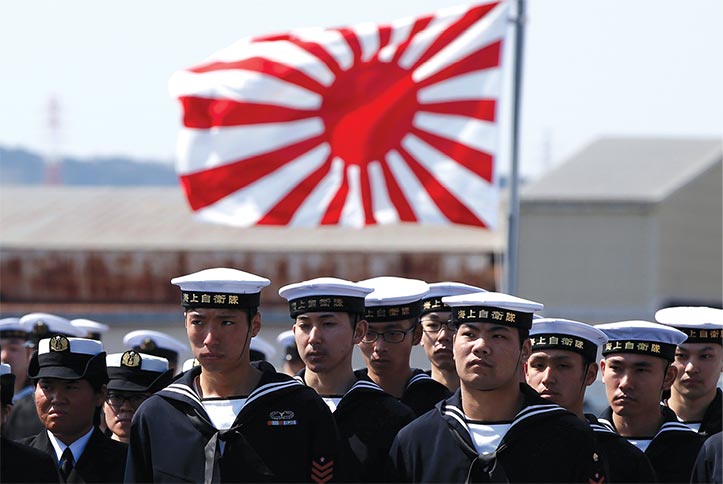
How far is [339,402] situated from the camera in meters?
6.89

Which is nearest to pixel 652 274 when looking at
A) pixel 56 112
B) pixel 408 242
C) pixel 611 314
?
pixel 611 314

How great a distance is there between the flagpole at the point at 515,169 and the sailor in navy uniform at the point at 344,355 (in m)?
4.61

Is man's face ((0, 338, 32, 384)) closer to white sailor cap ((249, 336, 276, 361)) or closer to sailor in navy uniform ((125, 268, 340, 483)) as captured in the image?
white sailor cap ((249, 336, 276, 361))

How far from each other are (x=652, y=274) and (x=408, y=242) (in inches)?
213

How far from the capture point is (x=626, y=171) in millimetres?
33156

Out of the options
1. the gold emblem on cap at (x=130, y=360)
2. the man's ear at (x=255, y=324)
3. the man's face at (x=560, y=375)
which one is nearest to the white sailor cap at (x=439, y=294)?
the man's face at (x=560, y=375)

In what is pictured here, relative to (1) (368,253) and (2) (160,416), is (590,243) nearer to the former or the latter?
(1) (368,253)

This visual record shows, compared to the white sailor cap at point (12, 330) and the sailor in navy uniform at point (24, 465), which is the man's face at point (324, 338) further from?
the white sailor cap at point (12, 330)

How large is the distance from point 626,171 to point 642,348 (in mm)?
26288

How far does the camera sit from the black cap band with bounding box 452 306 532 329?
19.8ft

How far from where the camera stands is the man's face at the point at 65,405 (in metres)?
7.12

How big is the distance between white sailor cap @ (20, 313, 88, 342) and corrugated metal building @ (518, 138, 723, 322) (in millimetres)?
18690

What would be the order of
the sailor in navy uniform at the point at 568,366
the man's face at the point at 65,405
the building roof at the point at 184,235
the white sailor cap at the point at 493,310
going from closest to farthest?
the white sailor cap at the point at 493,310 < the sailor in navy uniform at the point at 568,366 < the man's face at the point at 65,405 < the building roof at the point at 184,235

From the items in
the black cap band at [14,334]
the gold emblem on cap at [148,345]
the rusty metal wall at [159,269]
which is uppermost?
the gold emblem on cap at [148,345]
